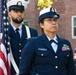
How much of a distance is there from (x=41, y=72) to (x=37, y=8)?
21966mm

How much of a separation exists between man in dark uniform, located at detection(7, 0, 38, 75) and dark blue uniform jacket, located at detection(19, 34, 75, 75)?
1.13m

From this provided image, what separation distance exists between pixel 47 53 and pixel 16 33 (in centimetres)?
146

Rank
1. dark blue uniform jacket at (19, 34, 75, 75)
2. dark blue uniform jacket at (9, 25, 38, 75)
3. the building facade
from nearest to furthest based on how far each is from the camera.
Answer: dark blue uniform jacket at (19, 34, 75, 75), dark blue uniform jacket at (9, 25, 38, 75), the building facade

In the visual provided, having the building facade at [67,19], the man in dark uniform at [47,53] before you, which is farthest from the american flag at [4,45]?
the building facade at [67,19]

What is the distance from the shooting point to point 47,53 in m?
5.04

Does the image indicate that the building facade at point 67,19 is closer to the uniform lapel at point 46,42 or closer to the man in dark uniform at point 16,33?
the man in dark uniform at point 16,33

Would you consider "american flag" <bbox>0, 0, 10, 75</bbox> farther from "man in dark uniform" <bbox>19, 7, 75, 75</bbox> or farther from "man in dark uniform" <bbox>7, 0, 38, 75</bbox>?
"man in dark uniform" <bbox>19, 7, 75, 75</bbox>

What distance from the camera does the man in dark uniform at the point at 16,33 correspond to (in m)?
6.26

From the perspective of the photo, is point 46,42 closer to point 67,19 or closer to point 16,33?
point 16,33

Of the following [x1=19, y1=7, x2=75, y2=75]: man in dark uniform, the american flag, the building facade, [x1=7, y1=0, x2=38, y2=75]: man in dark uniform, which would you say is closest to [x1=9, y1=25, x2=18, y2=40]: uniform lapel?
[x1=7, y1=0, x2=38, y2=75]: man in dark uniform

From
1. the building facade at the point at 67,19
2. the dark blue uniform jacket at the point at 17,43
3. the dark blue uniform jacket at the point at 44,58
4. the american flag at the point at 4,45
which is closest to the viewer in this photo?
the dark blue uniform jacket at the point at 44,58

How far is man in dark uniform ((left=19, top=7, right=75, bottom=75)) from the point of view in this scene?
5027 millimetres

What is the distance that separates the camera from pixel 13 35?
21.0 feet

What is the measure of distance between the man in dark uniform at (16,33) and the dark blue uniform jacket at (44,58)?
1129mm
